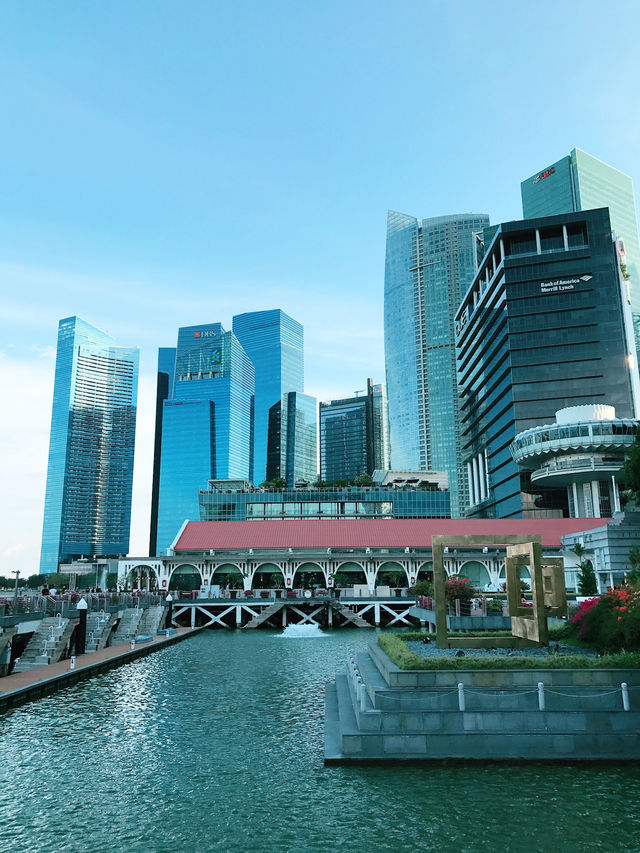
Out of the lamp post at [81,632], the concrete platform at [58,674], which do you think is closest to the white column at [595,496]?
the concrete platform at [58,674]

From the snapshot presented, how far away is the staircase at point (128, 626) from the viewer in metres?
49.9

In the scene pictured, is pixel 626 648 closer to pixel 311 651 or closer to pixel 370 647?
pixel 370 647

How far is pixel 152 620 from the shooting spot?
55875mm

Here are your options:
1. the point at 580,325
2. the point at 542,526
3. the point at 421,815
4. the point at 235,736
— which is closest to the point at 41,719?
the point at 235,736

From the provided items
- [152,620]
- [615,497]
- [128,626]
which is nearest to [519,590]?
[128,626]

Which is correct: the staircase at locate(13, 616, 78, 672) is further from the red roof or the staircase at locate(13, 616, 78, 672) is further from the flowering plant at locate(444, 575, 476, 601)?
the red roof

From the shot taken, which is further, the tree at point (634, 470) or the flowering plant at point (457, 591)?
the tree at point (634, 470)

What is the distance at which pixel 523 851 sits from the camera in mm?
12445

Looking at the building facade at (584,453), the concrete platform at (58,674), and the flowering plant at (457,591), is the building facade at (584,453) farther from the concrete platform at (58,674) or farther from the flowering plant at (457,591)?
the concrete platform at (58,674)

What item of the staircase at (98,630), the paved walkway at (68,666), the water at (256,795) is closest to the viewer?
the water at (256,795)

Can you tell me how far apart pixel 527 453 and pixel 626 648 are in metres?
84.1

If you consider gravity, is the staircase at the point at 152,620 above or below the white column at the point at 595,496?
below

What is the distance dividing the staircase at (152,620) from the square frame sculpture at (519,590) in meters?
35.6

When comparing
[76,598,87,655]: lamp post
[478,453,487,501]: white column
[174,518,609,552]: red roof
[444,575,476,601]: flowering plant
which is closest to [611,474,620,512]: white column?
[174,518,609,552]: red roof
